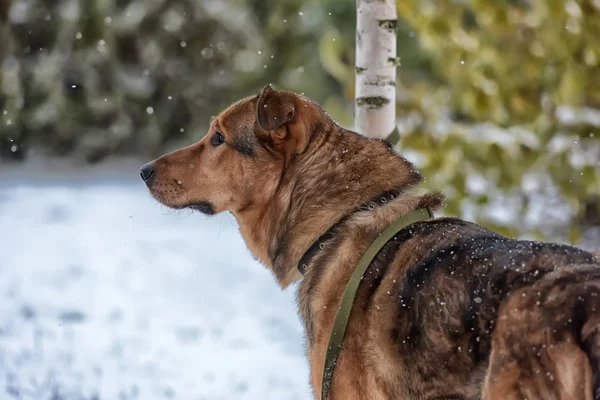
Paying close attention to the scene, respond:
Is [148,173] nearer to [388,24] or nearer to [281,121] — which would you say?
[281,121]

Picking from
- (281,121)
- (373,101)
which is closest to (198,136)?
(373,101)

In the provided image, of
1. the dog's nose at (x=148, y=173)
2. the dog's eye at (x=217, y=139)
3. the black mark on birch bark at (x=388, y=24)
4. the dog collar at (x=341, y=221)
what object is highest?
the black mark on birch bark at (x=388, y=24)

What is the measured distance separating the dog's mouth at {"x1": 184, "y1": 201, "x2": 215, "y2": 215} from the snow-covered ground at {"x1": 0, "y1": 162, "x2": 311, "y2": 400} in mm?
2209

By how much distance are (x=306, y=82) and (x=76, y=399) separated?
24.2 ft

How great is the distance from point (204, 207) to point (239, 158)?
0.32 m

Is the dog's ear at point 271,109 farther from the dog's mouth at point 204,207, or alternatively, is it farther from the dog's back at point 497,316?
the dog's back at point 497,316

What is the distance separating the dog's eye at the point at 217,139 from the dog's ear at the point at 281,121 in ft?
0.81

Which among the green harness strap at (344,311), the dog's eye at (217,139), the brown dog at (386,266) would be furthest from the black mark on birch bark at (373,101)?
the green harness strap at (344,311)

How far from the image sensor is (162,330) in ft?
24.2

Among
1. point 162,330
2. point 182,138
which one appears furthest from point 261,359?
point 182,138

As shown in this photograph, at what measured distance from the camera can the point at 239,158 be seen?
3.75 m

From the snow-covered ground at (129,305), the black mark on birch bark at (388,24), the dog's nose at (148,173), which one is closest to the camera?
the dog's nose at (148,173)

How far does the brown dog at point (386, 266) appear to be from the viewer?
2.50 meters

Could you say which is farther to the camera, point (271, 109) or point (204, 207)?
point (204, 207)
